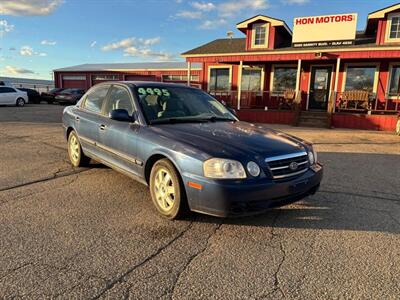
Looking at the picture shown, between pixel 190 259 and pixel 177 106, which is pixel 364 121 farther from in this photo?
pixel 190 259

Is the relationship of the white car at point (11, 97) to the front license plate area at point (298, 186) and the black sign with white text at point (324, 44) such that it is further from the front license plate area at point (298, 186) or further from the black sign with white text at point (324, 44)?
the front license plate area at point (298, 186)

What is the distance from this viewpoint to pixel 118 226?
365 cm

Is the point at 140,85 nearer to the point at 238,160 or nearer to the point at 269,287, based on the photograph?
the point at 238,160

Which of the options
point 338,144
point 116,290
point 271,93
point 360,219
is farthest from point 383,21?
point 116,290

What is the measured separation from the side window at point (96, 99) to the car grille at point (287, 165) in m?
3.12

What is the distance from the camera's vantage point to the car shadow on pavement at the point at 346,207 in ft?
12.5

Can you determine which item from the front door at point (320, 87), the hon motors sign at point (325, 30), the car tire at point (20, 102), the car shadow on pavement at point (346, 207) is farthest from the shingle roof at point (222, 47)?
the car tire at point (20, 102)

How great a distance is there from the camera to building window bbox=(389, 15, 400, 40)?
49.6ft

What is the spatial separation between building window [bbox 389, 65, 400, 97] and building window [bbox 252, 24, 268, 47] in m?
6.38

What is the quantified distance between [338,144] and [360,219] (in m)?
6.31

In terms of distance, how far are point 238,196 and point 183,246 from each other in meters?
0.73

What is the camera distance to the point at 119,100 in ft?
16.1

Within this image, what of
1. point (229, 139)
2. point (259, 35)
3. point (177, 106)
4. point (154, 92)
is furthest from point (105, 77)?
point (229, 139)

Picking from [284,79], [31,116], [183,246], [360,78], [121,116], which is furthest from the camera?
[284,79]
